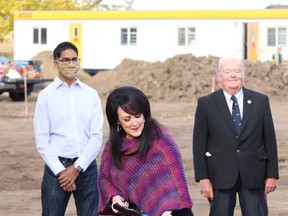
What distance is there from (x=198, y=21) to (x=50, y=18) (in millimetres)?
7707

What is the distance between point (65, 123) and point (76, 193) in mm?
555

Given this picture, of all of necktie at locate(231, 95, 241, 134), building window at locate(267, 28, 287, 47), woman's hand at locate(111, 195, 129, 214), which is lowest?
woman's hand at locate(111, 195, 129, 214)

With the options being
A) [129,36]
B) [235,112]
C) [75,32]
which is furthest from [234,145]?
[75,32]

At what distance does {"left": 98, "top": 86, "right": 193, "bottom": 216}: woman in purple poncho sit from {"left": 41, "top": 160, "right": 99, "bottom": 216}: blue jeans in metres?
1.42

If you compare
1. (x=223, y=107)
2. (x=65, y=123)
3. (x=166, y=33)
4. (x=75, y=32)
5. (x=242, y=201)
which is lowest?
(x=242, y=201)

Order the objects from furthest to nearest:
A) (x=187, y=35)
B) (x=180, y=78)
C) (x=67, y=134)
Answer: (x=187, y=35), (x=180, y=78), (x=67, y=134)

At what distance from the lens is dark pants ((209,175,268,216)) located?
7430mm

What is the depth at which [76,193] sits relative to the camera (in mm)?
7371

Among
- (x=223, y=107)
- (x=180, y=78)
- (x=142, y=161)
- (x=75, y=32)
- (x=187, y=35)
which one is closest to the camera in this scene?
(x=142, y=161)

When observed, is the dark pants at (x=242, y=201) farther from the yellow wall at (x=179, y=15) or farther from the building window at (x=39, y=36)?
the building window at (x=39, y=36)

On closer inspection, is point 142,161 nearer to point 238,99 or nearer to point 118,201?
point 118,201

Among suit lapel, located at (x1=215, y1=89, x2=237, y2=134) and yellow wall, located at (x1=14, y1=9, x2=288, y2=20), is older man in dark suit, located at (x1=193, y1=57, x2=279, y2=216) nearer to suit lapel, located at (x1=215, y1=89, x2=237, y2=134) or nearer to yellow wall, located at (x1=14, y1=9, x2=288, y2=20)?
suit lapel, located at (x1=215, y1=89, x2=237, y2=134)

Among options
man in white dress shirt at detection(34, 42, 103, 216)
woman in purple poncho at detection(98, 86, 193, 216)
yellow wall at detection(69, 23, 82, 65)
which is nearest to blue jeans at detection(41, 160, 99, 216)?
man in white dress shirt at detection(34, 42, 103, 216)

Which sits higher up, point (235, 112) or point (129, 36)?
point (129, 36)
